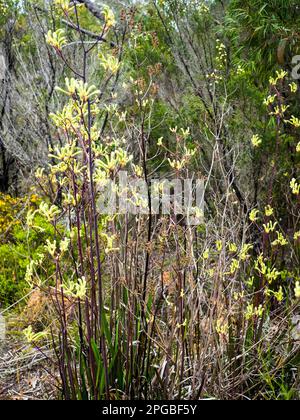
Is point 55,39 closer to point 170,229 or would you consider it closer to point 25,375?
point 170,229

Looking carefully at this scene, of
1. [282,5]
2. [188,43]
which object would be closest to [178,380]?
[282,5]

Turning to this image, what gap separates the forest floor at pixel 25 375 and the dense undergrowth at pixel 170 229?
15 cm

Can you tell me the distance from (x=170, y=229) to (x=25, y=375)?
4.21 feet

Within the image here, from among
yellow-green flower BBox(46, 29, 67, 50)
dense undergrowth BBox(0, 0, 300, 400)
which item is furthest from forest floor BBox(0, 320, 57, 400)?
yellow-green flower BBox(46, 29, 67, 50)

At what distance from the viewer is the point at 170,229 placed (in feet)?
9.05

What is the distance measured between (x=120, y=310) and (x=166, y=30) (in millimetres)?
4388

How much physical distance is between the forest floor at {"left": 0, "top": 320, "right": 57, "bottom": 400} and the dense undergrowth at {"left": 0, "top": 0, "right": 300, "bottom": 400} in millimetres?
149

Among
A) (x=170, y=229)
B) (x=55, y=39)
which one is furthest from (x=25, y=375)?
(x=55, y=39)

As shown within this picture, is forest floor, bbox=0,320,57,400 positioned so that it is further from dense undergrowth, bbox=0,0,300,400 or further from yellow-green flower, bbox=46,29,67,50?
yellow-green flower, bbox=46,29,67,50

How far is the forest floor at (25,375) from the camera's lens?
2777mm

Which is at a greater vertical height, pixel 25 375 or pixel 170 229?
pixel 170 229

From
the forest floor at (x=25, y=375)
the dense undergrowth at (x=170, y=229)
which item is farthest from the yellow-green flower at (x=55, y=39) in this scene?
the forest floor at (x=25, y=375)

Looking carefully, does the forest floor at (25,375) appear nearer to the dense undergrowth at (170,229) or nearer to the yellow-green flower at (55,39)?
the dense undergrowth at (170,229)

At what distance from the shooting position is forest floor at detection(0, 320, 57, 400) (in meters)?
2.78
